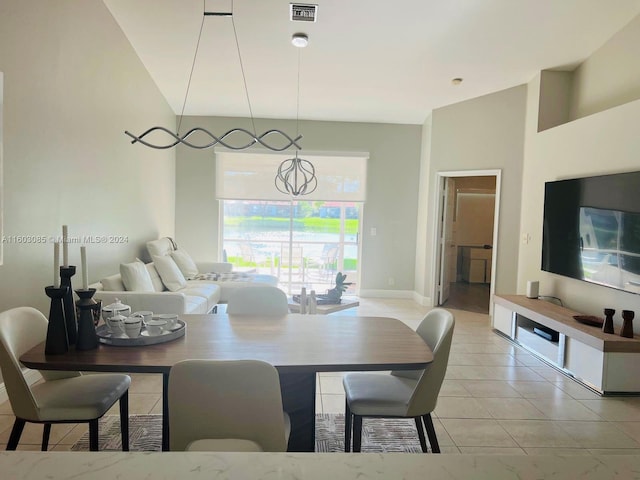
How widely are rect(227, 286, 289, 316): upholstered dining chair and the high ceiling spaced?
270 centimetres

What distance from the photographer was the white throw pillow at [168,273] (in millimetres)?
4836

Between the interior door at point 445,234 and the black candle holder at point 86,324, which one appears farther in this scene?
the interior door at point 445,234

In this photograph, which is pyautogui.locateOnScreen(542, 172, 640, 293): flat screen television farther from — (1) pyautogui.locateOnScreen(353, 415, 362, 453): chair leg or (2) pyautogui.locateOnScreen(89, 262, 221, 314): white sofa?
(2) pyautogui.locateOnScreen(89, 262, 221, 314): white sofa

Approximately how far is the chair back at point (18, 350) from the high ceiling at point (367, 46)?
125 inches

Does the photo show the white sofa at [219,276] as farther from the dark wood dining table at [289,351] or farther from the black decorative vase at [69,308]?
the black decorative vase at [69,308]

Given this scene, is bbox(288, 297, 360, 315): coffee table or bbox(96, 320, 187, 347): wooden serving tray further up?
bbox(96, 320, 187, 347): wooden serving tray

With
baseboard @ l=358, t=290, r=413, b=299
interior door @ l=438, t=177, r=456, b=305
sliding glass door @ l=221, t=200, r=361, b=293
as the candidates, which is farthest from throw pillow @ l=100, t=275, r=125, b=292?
interior door @ l=438, t=177, r=456, b=305

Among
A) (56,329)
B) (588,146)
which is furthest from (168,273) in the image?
(588,146)

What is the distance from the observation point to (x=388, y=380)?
2.23 meters

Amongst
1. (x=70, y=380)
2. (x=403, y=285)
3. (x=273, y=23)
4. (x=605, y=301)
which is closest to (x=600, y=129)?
(x=605, y=301)

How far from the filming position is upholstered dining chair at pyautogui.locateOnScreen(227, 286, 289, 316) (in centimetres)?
278

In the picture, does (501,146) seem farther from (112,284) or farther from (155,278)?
(112,284)

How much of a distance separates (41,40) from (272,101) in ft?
10.5

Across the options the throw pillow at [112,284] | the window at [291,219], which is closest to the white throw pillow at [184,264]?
the window at [291,219]
